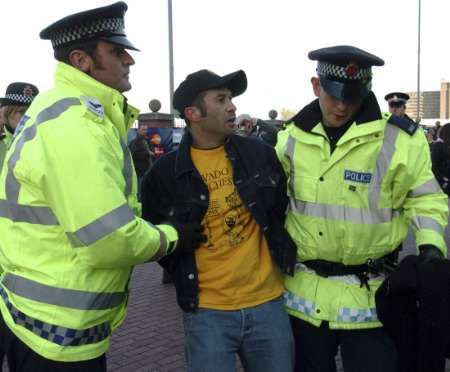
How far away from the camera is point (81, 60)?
7.12ft

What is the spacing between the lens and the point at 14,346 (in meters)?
2.11

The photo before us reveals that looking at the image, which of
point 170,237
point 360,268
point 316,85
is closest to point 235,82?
point 316,85

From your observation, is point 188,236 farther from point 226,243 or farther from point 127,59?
point 127,59

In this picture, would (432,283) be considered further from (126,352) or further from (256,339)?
(126,352)

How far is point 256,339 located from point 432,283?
32.6 inches

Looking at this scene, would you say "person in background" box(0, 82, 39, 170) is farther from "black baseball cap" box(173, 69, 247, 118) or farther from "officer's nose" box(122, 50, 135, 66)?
"officer's nose" box(122, 50, 135, 66)

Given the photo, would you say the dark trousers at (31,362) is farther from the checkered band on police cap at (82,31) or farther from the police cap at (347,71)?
the police cap at (347,71)

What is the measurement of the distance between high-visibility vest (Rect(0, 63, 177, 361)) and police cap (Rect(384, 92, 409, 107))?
6.29 m

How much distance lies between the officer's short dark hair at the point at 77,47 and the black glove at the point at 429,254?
63.6 inches

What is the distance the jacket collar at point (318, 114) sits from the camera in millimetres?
2518

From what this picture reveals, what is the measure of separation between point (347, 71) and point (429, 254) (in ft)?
2.96

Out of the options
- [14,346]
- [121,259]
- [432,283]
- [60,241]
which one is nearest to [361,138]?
[432,283]

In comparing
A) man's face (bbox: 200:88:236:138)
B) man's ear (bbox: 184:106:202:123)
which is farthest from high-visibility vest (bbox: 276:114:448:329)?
man's ear (bbox: 184:106:202:123)

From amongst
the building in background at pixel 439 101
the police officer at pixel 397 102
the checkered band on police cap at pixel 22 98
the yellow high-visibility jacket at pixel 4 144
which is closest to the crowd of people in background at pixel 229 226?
the checkered band on police cap at pixel 22 98
